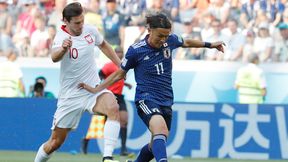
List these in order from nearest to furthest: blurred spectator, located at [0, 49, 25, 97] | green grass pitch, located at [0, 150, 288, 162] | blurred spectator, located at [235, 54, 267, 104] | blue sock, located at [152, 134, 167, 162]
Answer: blue sock, located at [152, 134, 167, 162]
green grass pitch, located at [0, 150, 288, 162]
blurred spectator, located at [235, 54, 267, 104]
blurred spectator, located at [0, 49, 25, 97]

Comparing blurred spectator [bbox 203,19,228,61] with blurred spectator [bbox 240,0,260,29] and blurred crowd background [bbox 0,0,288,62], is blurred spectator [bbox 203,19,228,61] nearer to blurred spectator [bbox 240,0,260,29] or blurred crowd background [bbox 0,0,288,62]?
blurred crowd background [bbox 0,0,288,62]

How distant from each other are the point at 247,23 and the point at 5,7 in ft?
18.3

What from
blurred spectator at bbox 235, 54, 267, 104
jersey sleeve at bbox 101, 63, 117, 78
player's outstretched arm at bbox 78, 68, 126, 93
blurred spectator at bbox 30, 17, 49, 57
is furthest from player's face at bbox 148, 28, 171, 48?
blurred spectator at bbox 30, 17, 49, 57

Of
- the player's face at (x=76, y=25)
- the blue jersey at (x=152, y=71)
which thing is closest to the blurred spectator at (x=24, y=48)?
the player's face at (x=76, y=25)

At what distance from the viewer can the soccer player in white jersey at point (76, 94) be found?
11.6 metres

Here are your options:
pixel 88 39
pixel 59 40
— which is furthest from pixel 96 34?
pixel 59 40

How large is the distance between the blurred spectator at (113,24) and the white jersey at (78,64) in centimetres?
916

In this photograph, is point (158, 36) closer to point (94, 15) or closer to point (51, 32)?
point (94, 15)

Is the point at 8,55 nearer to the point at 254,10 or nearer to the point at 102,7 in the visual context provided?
the point at 102,7

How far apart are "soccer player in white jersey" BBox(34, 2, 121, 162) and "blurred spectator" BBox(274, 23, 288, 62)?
9.41m

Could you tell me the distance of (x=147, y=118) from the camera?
34.6 ft

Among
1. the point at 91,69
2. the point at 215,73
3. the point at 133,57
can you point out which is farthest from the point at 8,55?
the point at 133,57

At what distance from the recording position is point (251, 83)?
20.2m

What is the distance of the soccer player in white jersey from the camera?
1162 centimetres
